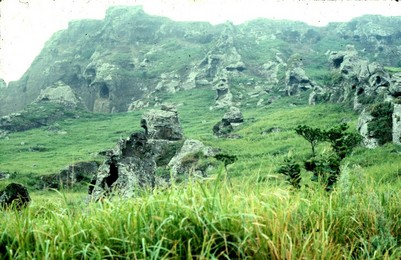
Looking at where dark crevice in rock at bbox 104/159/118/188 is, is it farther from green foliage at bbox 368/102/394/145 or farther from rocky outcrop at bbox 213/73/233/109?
rocky outcrop at bbox 213/73/233/109

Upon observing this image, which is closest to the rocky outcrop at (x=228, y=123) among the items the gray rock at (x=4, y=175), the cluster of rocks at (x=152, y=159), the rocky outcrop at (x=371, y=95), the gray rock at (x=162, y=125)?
the cluster of rocks at (x=152, y=159)

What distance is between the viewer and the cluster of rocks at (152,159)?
18297 mm

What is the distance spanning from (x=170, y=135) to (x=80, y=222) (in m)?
55.9

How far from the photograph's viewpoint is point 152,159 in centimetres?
2167

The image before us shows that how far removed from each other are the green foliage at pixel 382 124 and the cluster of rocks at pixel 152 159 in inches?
595

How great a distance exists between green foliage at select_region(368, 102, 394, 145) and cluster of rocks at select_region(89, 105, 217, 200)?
1511 cm

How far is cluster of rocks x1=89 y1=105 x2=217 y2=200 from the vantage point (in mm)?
18297

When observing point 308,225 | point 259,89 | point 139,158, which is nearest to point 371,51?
point 259,89

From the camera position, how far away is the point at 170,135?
201 feet

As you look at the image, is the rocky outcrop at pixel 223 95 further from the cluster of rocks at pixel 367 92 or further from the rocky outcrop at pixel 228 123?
the rocky outcrop at pixel 228 123

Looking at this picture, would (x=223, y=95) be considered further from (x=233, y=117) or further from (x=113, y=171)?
(x=113, y=171)

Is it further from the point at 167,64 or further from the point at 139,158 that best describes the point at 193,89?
the point at 139,158

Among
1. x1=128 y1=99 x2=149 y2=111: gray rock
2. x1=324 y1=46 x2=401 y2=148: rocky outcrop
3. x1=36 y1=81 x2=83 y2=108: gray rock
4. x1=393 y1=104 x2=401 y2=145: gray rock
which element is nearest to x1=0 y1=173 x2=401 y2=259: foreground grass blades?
x1=393 y1=104 x2=401 y2=145: gray rock

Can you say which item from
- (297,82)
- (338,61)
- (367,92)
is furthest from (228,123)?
(297,82)
